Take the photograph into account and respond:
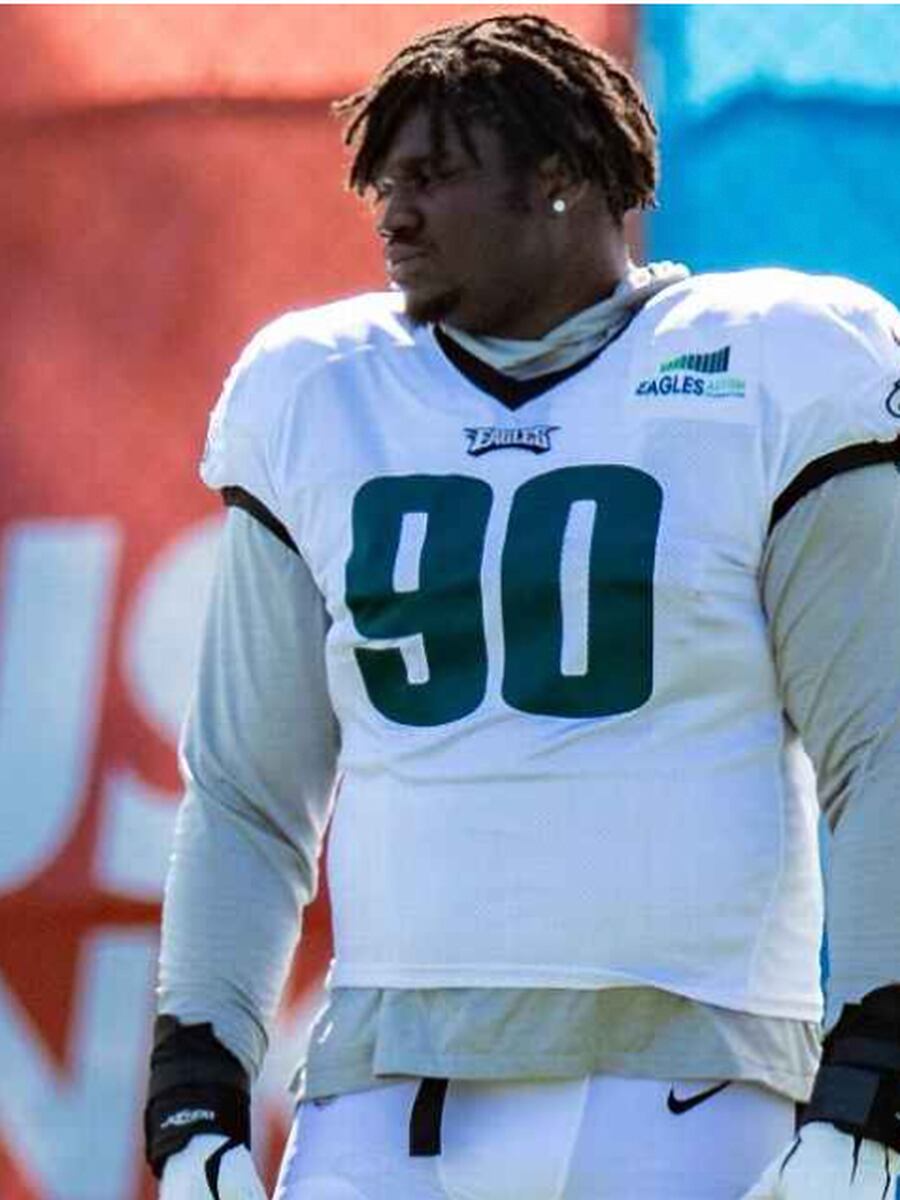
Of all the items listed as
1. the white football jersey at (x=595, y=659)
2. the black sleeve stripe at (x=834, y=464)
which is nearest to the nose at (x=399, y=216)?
the white football jersey at (x=595, y=659)

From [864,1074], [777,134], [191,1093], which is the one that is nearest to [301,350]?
[191,1093]

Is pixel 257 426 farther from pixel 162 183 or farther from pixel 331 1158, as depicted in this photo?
pixel 162 183

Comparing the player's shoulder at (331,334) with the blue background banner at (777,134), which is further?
the blue background banner at (777,134)

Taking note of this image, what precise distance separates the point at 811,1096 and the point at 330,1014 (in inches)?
13.9

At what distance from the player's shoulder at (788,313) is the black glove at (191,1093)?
0.60 meters

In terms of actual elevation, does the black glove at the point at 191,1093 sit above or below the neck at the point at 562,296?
below

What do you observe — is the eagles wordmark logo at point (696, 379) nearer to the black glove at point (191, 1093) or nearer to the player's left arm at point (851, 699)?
the player's left arm at point (851, 699)

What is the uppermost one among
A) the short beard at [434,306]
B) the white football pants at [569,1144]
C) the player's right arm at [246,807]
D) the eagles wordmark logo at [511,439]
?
the short beard at [434,306]

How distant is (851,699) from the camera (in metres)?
2.02

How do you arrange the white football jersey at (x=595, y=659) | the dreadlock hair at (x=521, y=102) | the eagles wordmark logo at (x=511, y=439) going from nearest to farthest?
the white football jersey at (x=595, y=659)
the eagles wordmark logo at (x=511, y=439)
the dreadlock hair at (x=521, y=102)

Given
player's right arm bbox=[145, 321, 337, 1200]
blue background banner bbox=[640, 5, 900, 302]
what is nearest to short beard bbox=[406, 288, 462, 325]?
player's right arm bbox=[145, 321, 337, 1200]

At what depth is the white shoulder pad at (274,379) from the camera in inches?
87.1

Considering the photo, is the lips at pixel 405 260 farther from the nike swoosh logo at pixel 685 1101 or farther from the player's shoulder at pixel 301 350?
the nike swoosh logo at pixel 685 1101

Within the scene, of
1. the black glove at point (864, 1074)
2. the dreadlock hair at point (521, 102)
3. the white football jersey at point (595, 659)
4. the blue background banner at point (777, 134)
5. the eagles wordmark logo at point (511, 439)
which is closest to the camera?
the black glove at point (864, 1074)
